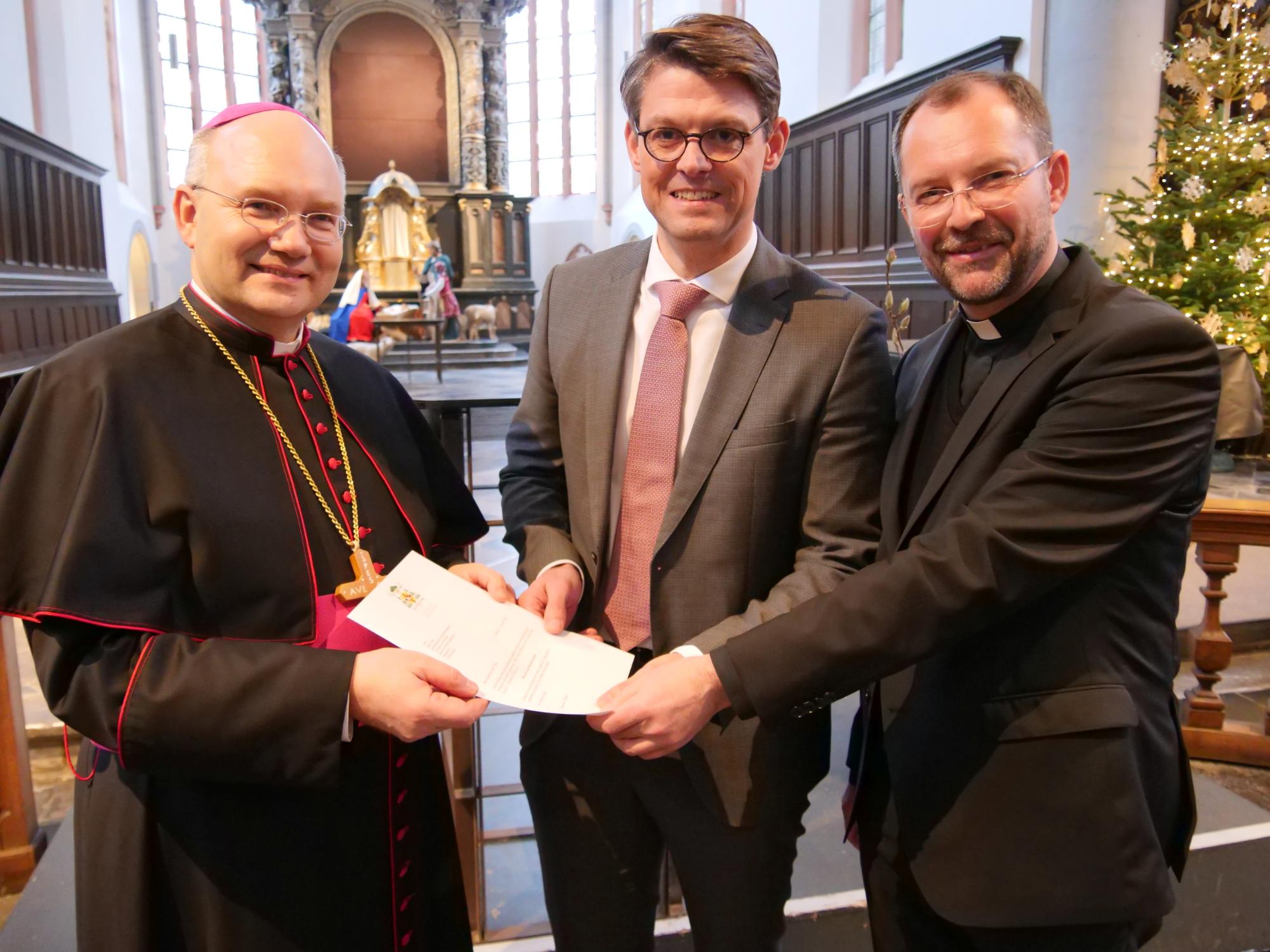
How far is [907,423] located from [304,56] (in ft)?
57.1

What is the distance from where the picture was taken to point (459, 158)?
55.1ft

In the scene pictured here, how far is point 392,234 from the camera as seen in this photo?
15508 mm

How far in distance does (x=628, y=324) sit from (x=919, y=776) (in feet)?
2.96

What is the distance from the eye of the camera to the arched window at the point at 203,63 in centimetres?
1847

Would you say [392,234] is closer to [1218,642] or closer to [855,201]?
[855,201]

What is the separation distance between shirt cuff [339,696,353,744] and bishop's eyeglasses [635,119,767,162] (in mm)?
952

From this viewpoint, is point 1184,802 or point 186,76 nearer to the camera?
point 1184,802

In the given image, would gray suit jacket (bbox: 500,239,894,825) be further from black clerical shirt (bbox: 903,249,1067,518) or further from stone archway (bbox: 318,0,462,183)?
stone archway (bbox: 318,0,462,183)

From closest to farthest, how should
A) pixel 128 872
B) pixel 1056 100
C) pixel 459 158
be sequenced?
1. pixel 128 872
2. pixel 1056 100
3. pixel 459 158

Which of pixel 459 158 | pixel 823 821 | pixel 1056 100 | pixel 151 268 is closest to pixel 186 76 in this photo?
pixel 151 268

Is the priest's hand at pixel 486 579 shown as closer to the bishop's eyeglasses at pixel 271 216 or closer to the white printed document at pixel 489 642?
the white printed document at pixel 489 642

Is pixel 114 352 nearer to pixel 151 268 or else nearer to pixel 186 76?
pixel 151 268

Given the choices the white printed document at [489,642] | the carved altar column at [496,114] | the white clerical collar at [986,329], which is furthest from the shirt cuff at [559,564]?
the carved altar column at [496,114]

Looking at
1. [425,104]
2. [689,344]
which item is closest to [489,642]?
[689,344]
